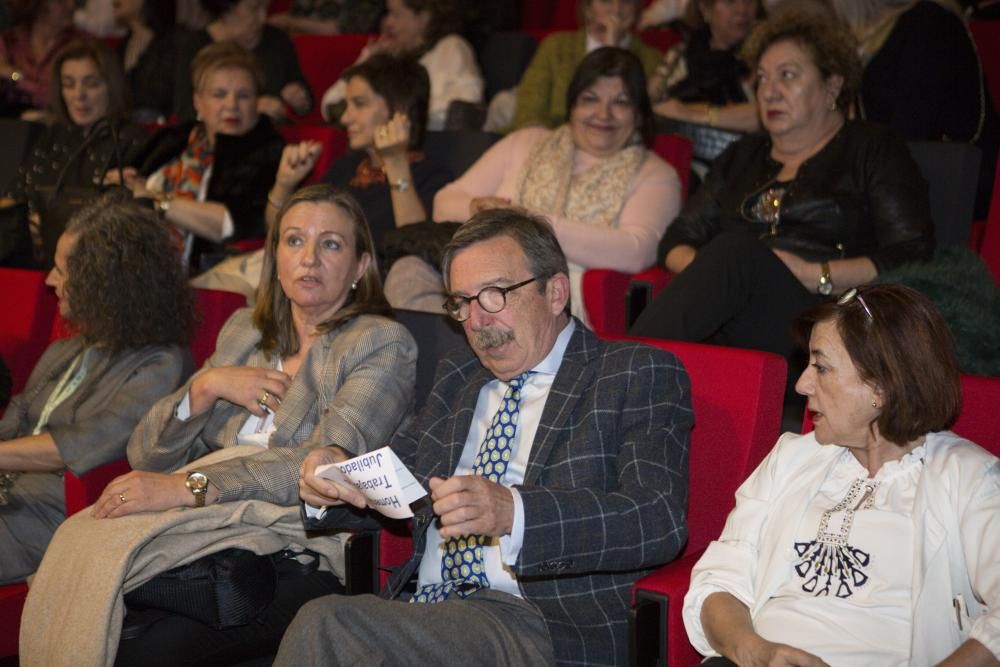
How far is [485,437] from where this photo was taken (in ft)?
8.58

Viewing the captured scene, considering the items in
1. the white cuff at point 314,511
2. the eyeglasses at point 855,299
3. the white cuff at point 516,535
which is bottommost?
the white cuff at point 314,511

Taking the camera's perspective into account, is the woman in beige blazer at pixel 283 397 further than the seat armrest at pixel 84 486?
No

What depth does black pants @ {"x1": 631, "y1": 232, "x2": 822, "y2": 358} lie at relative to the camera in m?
3.31

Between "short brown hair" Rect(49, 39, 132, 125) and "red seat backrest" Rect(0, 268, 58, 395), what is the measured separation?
1.45 metres

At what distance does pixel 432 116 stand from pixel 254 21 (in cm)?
121

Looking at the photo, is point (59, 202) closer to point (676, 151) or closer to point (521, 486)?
point (676, 151)

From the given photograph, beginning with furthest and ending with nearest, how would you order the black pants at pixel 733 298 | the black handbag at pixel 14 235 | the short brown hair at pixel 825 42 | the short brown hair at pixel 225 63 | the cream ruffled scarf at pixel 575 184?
the short brown hair at pixel 225 63
the black handbag at pixel 14 235
the cream ruffled scarf at pixel 575 184
the short brown hair at pixel 825 42
the black pants at pixel 733 298

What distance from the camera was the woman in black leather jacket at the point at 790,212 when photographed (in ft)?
10.9

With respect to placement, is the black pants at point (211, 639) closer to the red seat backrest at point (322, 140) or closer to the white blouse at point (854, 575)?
the white blouse at point (854, 575)

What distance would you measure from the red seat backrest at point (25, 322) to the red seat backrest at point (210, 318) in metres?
0.61

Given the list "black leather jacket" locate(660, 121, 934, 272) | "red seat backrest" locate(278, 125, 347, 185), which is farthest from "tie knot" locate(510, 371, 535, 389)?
"red seat backrest" locate(278, 125, 347, 185)

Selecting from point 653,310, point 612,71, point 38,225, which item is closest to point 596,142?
point 612,71

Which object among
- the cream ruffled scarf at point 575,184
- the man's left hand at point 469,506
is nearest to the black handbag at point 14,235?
the cream ruffled scarf at point 575,184

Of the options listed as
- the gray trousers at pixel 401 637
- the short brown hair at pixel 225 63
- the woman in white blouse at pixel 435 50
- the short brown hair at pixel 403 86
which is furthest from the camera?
the woman in white blouse at pixel 435 50
